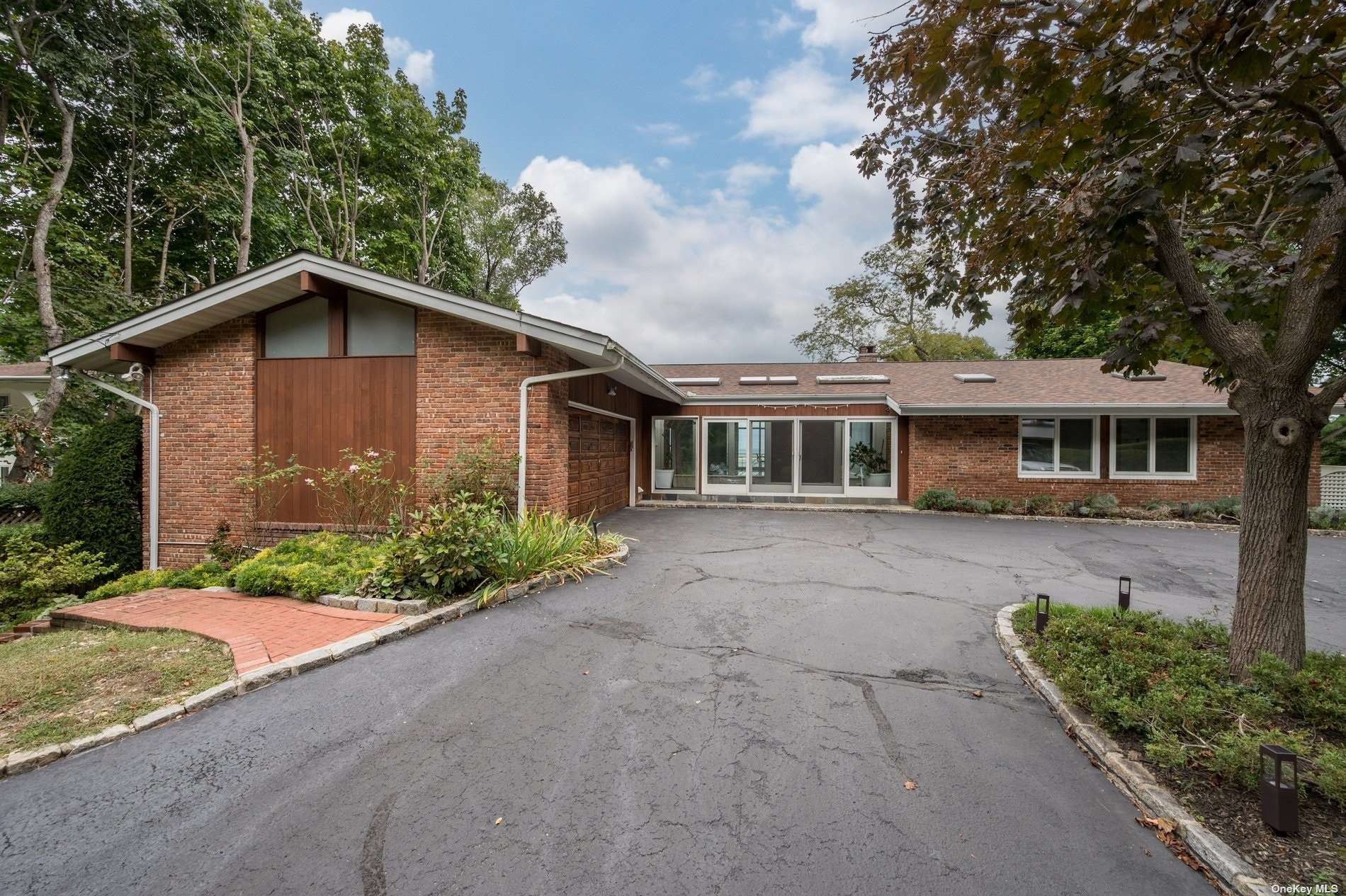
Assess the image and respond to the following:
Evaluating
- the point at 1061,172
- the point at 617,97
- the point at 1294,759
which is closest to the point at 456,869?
the point at 1294,759

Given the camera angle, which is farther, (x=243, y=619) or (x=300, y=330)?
(x=300, y=330)

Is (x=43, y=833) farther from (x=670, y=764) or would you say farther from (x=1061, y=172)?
(x=1061, y=172)

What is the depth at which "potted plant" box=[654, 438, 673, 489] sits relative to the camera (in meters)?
14.0

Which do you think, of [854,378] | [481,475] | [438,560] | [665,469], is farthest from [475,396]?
[854,378]

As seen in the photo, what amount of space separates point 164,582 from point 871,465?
532 inches

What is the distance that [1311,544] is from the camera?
873cm

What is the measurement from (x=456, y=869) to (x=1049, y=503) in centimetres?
1304

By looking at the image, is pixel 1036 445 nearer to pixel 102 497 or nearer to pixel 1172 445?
pixel 1172 445

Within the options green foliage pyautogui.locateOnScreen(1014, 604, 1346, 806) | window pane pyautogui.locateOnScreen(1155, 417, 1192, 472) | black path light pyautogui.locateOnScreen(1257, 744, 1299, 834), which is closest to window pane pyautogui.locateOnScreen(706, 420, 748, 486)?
window pane pyautogui.locateOnScreen(1155, 417, 1192, 472)

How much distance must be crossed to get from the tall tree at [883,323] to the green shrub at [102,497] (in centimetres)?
2579

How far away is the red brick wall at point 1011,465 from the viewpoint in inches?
445

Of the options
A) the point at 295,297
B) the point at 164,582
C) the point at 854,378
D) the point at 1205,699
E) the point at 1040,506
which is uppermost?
the point at 295,297

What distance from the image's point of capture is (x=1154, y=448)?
38.1 ft

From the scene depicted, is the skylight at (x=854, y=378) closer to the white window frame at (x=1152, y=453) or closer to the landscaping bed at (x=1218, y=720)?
the white window frame at (x=1152, y=453)
